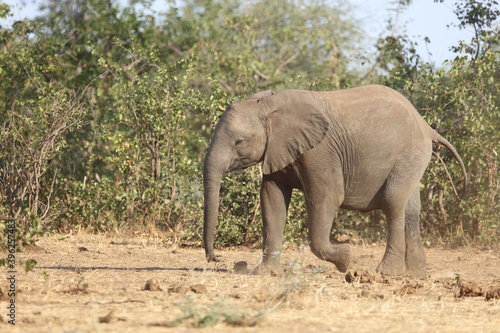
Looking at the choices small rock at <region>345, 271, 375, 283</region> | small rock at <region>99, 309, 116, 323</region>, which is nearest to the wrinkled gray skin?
small rock at <region>345, 271, 375, 283</region>

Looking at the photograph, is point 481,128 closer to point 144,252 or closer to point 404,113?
point 404,113

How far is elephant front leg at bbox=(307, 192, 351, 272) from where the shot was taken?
7.41 m

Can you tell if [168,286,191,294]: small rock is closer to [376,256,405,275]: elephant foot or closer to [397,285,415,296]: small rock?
[397,285,415,296]: small rock

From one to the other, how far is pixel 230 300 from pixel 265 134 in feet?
8.05

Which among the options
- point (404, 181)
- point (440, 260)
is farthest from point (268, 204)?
point (440, 260)

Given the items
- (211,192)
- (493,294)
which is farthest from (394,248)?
(211,192)

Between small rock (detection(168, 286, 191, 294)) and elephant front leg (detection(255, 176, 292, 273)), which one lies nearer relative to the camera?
small rock (detection(168, 286, 191, 294))

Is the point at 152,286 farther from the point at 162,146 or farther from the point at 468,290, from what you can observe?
the point at 162,146

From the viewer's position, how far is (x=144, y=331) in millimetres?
4379

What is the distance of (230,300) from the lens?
5.54 m

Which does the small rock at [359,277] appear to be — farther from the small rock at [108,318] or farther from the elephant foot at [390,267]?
the small rock at [108,318]

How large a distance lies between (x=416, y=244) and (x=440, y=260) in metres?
1.93

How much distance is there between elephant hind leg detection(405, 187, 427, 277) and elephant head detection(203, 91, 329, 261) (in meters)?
1.51

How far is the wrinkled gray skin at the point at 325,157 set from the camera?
7414mm
